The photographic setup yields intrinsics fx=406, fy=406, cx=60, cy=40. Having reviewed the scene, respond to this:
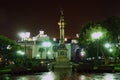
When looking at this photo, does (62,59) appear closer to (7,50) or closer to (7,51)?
(7,50)

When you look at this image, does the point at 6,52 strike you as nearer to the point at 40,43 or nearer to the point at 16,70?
the point at 16,70

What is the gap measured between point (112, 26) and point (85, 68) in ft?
108

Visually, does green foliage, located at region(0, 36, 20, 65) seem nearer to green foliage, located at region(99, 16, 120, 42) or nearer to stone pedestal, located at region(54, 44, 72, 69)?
stone pedestal, located at region(54, 44, 72, 69)

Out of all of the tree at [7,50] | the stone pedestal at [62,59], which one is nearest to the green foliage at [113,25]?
the stone pedestal at [62,59]

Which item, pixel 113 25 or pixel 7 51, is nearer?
pixel 7 51

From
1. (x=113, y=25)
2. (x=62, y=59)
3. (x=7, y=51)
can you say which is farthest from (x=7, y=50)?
(x=113, y=25)

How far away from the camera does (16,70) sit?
180ft

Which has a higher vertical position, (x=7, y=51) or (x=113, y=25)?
(x=113, y=25)

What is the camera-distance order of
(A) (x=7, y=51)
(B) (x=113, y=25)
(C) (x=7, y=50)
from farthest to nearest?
(B) (x=113, y=25) → (C) (x=7, y=50) → (A) (x=7, y=51)

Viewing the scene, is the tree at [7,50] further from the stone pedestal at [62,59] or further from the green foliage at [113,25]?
the green foliage at [113,25]

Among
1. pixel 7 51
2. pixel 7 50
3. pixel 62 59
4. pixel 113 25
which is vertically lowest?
pixel 62 59

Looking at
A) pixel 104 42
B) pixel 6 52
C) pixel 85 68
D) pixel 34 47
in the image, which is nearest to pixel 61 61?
pixel 104 42

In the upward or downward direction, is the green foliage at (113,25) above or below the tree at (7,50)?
above

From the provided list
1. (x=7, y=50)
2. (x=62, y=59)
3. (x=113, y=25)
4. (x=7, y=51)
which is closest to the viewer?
(x=7, y=51)
